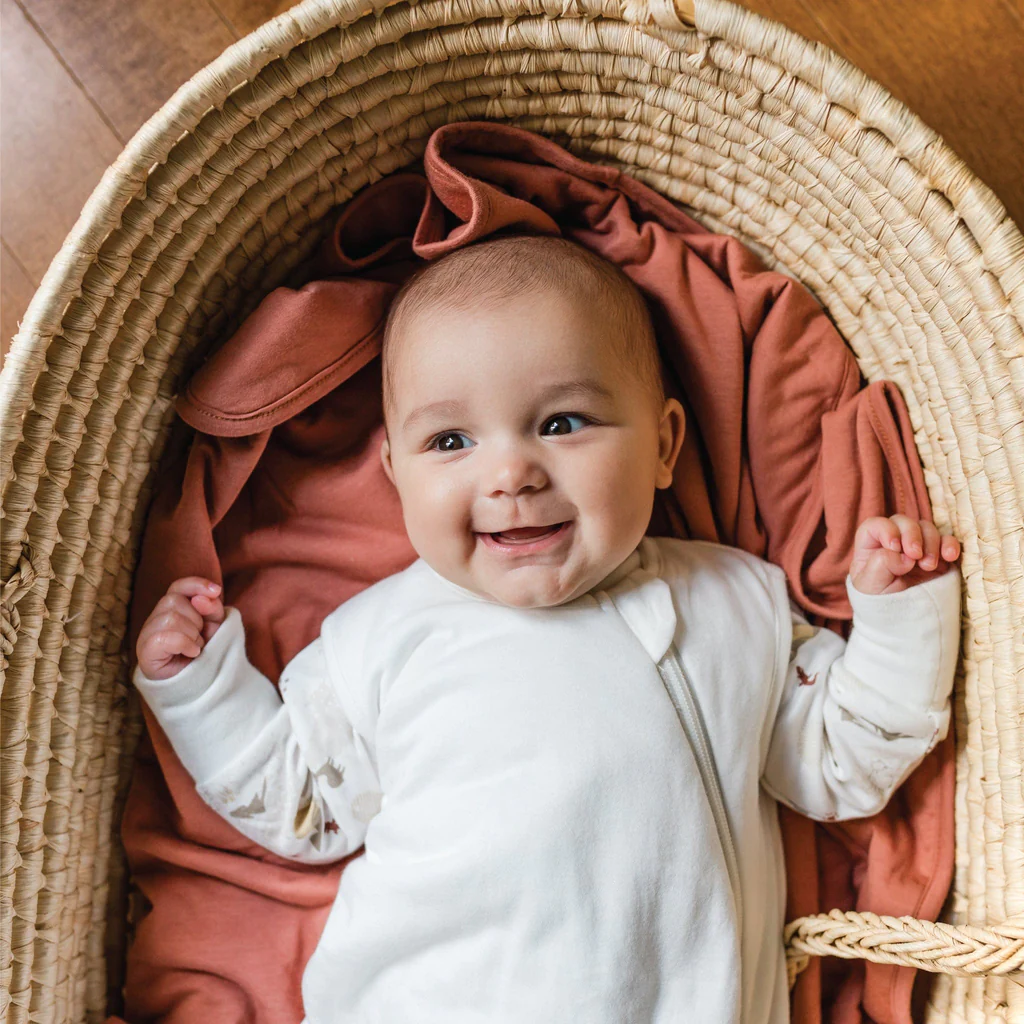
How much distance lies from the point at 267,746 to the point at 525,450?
16.9 inches

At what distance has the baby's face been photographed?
2.96 ft

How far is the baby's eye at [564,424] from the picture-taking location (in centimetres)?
93

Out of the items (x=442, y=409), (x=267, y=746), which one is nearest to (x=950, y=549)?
(x=442, y=409)

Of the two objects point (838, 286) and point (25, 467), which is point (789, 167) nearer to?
point (838, 286)

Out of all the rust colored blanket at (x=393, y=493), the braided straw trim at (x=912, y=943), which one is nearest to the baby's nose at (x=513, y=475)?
the rust colored blanket at (x=393, y=493)

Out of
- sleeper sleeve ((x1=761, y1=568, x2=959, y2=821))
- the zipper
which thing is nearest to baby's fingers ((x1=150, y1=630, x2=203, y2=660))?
Result: the zipper

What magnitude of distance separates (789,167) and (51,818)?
3.26ft

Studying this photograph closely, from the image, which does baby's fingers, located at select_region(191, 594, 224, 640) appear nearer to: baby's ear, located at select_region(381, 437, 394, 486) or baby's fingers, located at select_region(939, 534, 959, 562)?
baby's ear, located at select_region(381, 437, 394, 486)

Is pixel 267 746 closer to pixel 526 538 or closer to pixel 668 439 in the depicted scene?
pixel 526 538

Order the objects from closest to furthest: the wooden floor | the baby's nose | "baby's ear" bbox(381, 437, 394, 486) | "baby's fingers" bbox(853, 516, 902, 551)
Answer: the baby's nose, "baby's fingers" bbox(853, 516, 902, 551), "baby's ear" bbox(381, 437, 394, 486), the wooden floor

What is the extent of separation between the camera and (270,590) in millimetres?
1168

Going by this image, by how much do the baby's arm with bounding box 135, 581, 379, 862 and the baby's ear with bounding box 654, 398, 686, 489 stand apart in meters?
0.41

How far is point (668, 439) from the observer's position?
1.03 meters

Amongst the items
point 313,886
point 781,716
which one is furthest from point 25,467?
point 781,716
